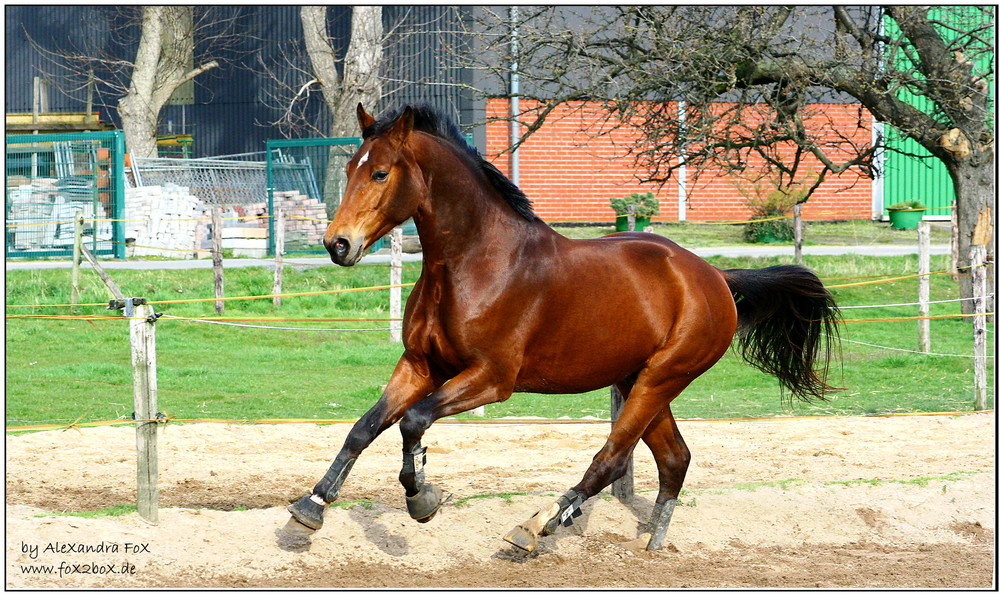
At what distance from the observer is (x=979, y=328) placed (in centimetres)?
977

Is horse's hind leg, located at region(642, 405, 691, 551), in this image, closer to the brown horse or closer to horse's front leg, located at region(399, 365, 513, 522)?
the brown horse

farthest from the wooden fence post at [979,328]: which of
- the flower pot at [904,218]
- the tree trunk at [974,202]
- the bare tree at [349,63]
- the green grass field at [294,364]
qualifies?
the flower pot at [904,218]

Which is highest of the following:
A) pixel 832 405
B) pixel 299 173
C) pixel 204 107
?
pixel 204 107

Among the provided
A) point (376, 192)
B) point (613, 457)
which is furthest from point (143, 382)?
point (613, 457)

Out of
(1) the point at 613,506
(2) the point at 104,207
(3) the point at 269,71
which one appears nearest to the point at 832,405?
(1) the point at 613,506

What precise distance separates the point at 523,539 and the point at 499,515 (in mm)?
917

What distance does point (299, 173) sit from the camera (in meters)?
22.0

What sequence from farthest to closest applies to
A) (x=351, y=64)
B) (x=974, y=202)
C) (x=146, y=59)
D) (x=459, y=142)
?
1. (x=146, y=59)
2. (x=351, y=64)
3. (x=974, y=202)
4. (x=459, y=142)

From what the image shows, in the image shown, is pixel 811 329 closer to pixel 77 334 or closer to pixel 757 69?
pixel 757 69

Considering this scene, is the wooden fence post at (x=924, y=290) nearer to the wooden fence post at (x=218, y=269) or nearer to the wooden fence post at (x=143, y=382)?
the wooden fence post at (x=218, y=269)

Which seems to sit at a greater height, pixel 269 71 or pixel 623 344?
pixel 269 71

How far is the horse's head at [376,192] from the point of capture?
4148 mm

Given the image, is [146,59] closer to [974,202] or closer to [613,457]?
[974,202]

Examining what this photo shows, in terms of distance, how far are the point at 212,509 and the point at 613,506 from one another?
7.46 feet
